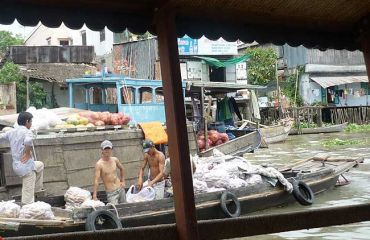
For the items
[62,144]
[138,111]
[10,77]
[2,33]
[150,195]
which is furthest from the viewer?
[2,33]

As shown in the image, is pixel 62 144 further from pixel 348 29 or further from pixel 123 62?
pixel 123 62

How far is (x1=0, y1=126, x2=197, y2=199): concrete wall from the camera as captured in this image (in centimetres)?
843

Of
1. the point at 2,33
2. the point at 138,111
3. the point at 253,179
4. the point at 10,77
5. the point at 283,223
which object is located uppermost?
the point at 2,33

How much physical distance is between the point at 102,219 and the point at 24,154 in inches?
71.2

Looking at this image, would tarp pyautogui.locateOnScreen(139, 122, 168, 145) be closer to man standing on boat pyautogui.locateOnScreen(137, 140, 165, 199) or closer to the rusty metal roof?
man standing on boat pyautogui.locateOnScreen(137, 140, 165, 199)

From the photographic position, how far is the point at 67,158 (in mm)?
9359

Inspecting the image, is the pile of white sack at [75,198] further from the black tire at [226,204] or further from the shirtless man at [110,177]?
the black tire at [226,204]

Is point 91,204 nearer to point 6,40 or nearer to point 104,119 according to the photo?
A: point 104,119

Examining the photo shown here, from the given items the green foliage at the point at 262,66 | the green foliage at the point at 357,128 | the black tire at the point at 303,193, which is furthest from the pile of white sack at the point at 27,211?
the green foliage at the point at 357,128

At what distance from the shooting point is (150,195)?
819cm

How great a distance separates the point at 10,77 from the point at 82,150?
14.0m

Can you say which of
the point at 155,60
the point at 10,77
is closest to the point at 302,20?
the point at 155,60

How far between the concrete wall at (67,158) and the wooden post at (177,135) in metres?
6.30

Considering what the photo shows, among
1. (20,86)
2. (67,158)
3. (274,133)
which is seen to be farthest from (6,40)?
(67,158)
